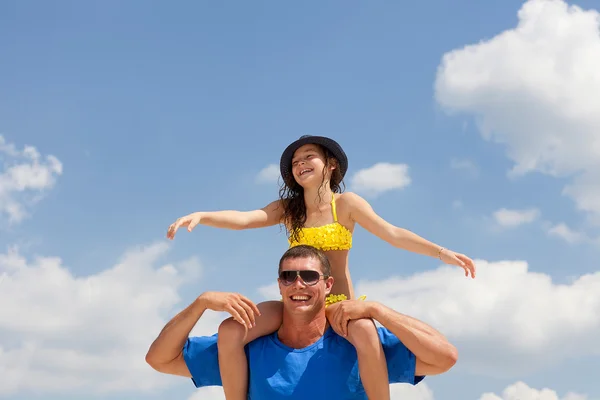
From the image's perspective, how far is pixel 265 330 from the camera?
21.4 feet

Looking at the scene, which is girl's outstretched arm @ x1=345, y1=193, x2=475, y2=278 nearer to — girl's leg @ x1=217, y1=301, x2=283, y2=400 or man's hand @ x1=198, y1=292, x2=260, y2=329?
girl's leg @ x1=217, y1=301, x2=283, y2=400

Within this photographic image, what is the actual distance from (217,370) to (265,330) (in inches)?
24.7

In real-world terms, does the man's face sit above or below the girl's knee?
above

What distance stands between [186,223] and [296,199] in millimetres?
1614

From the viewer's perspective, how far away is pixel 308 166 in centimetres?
762

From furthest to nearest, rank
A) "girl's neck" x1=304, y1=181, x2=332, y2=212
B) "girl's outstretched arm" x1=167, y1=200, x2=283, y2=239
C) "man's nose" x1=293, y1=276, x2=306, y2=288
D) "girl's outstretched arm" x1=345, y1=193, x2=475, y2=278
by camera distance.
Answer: "girl's neck" x1=304, y1=181, x2=332, y2=212 < "girl's outstretched arm" x1=345, y1=193, x2=475, y2=278 < "girl's outstretched arm" x1=167, y1=200, x2=283, y2=239 < "man's nose" x1=293, y1=276, x2=306, y2=288

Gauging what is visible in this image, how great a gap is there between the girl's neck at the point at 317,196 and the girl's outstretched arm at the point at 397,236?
24cm

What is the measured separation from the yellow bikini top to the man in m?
0.87

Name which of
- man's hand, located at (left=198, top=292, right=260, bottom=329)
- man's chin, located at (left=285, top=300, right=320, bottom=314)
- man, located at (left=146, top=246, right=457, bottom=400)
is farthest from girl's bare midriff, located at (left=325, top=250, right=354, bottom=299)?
man's hand, located at (left=198, top=292, right=260, bottom=329)

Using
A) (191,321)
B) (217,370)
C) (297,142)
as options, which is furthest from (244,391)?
(297,142)

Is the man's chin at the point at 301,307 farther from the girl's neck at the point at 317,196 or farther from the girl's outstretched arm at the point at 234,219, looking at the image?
the girl's neck at the point at 317,196

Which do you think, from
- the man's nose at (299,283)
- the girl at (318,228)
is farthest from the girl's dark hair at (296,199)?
the man's nose at (299,283)

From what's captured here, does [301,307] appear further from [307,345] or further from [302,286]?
[307,345]

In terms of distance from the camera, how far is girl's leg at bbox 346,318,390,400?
6.08m
